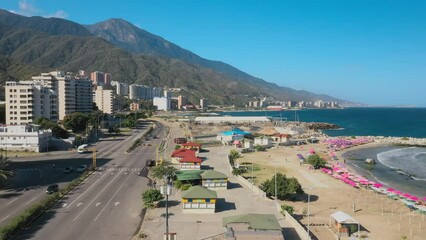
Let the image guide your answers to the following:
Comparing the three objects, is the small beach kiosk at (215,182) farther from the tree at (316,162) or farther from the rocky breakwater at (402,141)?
the rocky breakwater at (402,141)

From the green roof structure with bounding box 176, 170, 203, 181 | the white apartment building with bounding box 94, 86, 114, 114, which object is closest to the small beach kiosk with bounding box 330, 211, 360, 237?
the green roof structure with bounding box 176, 170, 203, 181

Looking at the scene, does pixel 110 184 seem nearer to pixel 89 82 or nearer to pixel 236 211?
pixel 236 211

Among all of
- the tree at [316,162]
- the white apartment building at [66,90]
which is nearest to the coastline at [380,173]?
the tree at [316,162]

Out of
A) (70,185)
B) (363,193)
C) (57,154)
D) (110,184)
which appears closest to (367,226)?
(363,193)

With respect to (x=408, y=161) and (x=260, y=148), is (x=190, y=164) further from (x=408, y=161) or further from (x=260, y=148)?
(x=408, y=161)

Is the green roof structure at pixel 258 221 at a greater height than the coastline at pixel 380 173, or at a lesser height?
greater

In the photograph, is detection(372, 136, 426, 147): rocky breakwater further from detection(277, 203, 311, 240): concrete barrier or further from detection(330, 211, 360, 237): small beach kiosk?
detection(277, 203, 311, 240): concrete barrier
